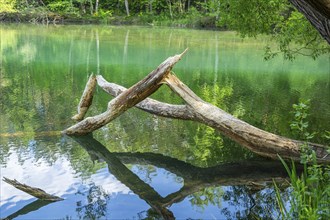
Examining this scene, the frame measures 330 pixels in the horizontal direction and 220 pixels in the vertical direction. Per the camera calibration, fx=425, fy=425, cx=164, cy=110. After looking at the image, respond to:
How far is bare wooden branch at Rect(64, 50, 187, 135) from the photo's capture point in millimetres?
7875

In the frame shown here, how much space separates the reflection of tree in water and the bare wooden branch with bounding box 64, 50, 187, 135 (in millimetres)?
2194

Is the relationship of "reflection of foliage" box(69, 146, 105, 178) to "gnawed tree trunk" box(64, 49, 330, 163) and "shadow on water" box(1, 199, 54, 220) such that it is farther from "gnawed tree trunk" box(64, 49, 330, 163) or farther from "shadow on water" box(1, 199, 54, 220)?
"shadow on water" box(1, 199, 54, 220)

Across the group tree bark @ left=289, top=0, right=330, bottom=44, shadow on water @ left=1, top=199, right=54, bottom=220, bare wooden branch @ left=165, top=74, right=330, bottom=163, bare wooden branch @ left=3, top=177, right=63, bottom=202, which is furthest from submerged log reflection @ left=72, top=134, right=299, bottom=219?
tree bark @ left=289, top=0, right=330, bottom=44

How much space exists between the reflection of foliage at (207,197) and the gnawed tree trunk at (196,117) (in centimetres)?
115

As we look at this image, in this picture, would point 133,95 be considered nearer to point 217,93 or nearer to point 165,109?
point 165,109

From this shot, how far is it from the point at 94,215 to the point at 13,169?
2.30 m

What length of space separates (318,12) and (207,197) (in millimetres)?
3401

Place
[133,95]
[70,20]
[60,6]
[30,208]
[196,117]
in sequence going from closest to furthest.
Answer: [30,208] < [196,117] < [133,95] < [70,20] < [60,6]

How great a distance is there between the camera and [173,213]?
225 inches

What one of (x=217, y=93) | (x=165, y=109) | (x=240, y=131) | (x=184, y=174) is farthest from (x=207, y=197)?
(x=217, y=93)

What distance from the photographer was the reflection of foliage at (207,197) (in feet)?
19.9

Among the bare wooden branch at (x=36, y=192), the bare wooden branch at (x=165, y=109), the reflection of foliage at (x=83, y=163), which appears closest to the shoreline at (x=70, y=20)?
the bare wooden branch at (x=165, y=109)

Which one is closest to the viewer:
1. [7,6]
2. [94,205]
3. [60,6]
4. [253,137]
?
[94,205]

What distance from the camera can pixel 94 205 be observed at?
19.4 feet
